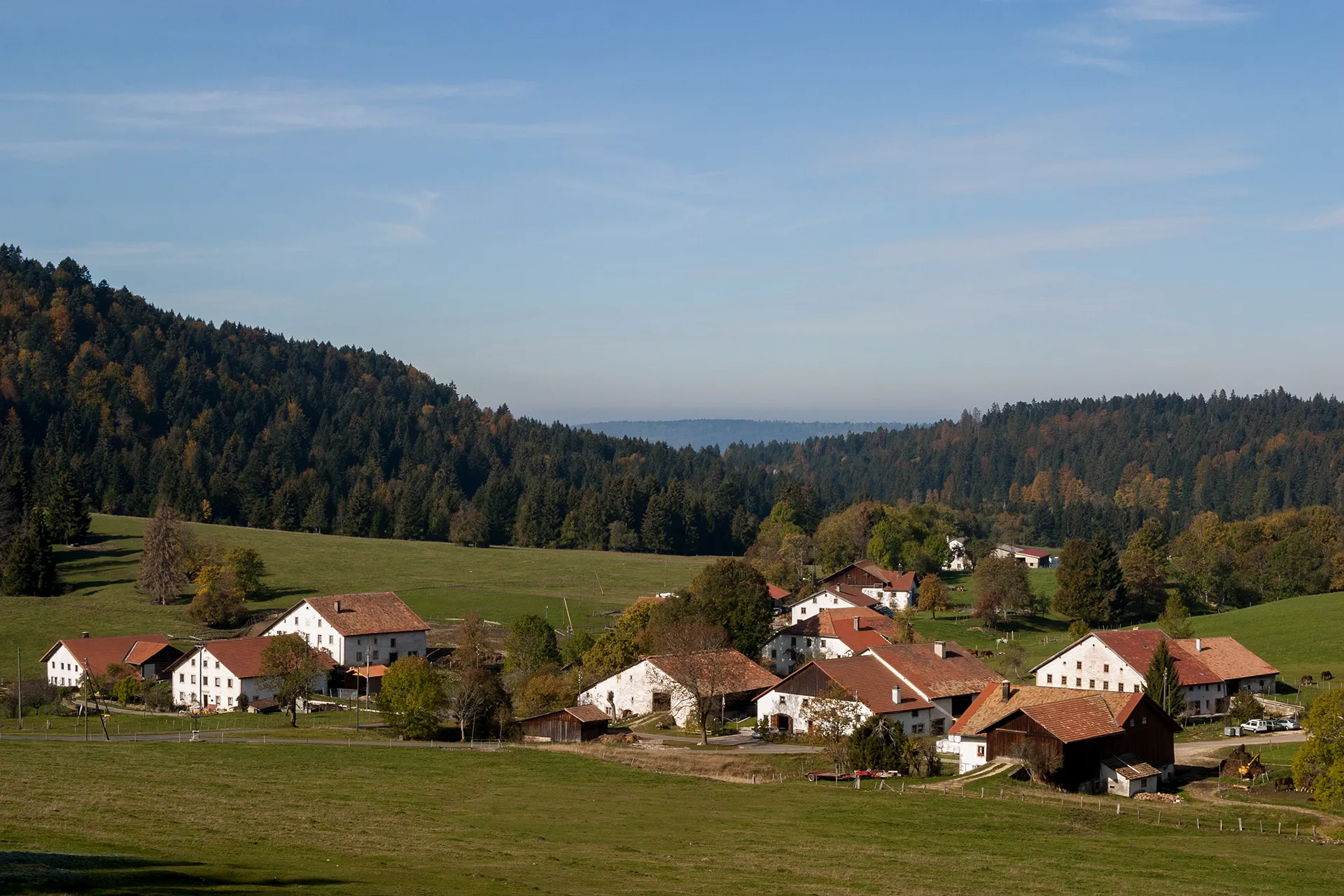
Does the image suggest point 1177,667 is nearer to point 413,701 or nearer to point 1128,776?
point 1128,776

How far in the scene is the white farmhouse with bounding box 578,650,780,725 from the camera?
70188mm

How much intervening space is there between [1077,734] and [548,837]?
25.3 meters

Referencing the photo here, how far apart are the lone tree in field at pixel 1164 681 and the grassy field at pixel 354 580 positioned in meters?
44.5

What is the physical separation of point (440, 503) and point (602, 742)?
370ft

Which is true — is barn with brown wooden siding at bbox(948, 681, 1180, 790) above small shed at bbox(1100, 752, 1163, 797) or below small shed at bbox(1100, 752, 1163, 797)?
above

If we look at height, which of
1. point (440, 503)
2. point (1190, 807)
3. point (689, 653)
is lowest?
point (1190, 807)

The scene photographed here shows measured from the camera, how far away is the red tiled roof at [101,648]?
8219 centimetres

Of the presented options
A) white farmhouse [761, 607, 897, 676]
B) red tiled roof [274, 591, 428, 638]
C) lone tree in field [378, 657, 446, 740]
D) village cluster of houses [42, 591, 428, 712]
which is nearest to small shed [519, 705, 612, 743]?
lone tree in field [378, 657, 446, 740]

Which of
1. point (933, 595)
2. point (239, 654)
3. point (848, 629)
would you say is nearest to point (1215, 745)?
point (848, 629)

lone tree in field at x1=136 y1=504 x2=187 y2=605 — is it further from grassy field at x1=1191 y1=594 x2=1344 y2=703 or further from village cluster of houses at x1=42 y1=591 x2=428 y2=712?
grassy field at x1=1191 y1=594 x2=1344 y2=703

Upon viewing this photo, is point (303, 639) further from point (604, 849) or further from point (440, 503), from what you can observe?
point (440, 503)

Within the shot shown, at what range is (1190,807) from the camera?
47.5 m

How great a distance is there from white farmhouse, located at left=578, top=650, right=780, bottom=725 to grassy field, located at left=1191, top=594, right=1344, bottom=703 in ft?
105

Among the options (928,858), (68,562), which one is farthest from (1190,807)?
(68,562)
